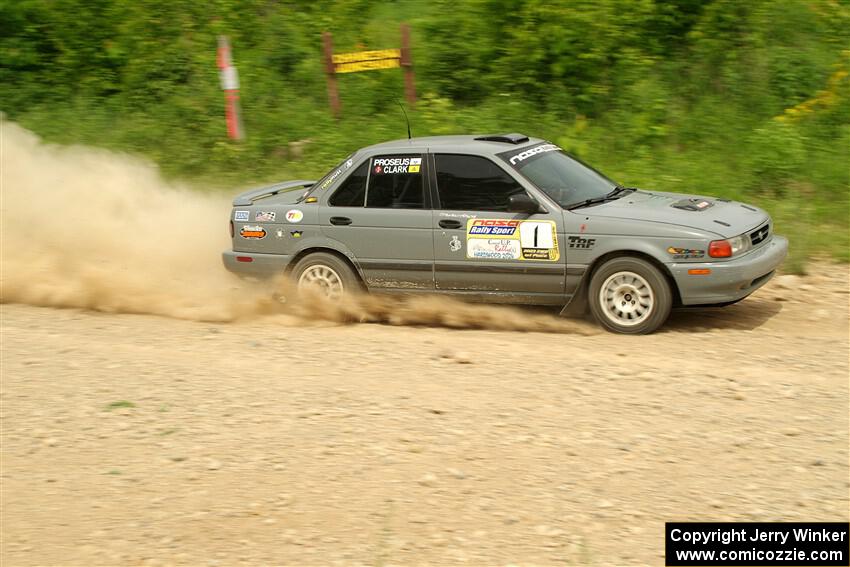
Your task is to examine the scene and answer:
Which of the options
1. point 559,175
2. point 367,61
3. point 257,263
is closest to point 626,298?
point 559,175

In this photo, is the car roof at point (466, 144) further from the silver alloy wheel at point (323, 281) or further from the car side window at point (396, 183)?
the silver alloy wheel at point (323, 281)

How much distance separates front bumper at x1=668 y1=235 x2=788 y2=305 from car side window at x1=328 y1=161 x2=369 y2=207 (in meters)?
2.85

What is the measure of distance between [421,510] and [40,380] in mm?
3742

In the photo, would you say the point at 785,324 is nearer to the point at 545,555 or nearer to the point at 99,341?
the point at 545,555

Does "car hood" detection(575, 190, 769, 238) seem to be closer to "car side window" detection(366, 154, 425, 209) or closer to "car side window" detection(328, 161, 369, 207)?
"car side window" detection(366, 154, 425, 209)

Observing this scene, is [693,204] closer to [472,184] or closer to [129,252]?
[472,184]

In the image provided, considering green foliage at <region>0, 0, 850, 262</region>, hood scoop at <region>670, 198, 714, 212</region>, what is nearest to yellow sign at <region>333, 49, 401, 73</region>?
green foliage at <region>0, 0, 850, 262</region>

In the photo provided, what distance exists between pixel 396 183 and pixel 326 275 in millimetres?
1086

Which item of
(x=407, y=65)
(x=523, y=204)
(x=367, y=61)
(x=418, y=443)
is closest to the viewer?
(x=418, y=443)

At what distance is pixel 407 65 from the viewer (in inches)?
544

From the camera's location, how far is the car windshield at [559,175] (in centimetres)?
819

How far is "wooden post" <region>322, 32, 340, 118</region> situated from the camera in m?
14.2

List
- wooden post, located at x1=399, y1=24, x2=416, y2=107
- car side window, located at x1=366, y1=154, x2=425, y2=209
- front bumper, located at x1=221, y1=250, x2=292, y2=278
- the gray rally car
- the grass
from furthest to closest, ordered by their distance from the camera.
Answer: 1. wooden post, located at x1=399, y1=24, x2=416, y2=107
2. front bumper, located at x1=221, y1=250, x2=292, y2=278
3. car side window, located at x1=366, y1=154, x2=425, y2=209
4. the gray rally car
5. the grass

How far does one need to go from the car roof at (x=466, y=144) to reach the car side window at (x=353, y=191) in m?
0.21
